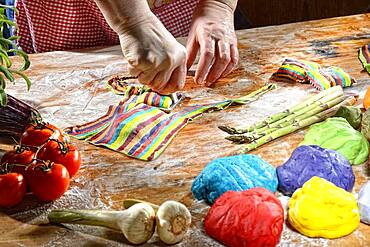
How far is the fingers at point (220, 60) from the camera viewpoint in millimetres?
2371

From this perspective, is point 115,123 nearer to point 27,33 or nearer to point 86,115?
point 86,115

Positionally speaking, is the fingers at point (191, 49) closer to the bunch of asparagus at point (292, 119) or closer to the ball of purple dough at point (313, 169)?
the bunch of asparagus at point (292, 119)

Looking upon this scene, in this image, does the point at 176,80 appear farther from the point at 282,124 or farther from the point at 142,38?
the point at 282,124

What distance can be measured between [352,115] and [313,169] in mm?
417

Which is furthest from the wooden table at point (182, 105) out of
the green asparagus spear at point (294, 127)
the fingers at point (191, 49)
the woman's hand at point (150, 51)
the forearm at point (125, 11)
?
the forearm at point (125, 11)

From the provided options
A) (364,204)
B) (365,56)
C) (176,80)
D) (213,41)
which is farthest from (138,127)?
(365,56)

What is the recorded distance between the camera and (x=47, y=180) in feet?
5.98

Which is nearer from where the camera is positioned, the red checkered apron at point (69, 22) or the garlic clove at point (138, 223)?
the garlic clove at point (138, 223)

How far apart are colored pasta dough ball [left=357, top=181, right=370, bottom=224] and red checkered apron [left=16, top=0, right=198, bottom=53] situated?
4.79ft

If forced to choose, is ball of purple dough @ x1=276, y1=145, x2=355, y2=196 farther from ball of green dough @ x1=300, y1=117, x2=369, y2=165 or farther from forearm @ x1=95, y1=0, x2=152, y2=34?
forearm @ x1=95, y1=0, x2=152, y2=34

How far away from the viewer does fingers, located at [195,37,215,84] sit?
234cm

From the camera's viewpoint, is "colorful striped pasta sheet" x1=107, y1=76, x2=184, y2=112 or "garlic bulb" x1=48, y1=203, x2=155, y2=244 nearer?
"garlic bulb" x1=48, y1=203, x2=155, y2=244

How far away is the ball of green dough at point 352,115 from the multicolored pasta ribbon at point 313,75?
23cm

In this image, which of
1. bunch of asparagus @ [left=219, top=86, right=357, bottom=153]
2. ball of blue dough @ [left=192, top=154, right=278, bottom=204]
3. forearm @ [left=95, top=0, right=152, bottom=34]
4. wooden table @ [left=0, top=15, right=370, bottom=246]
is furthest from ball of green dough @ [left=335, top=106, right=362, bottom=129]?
forearm @ [left=95, top=0, right=152, bottom=34]
